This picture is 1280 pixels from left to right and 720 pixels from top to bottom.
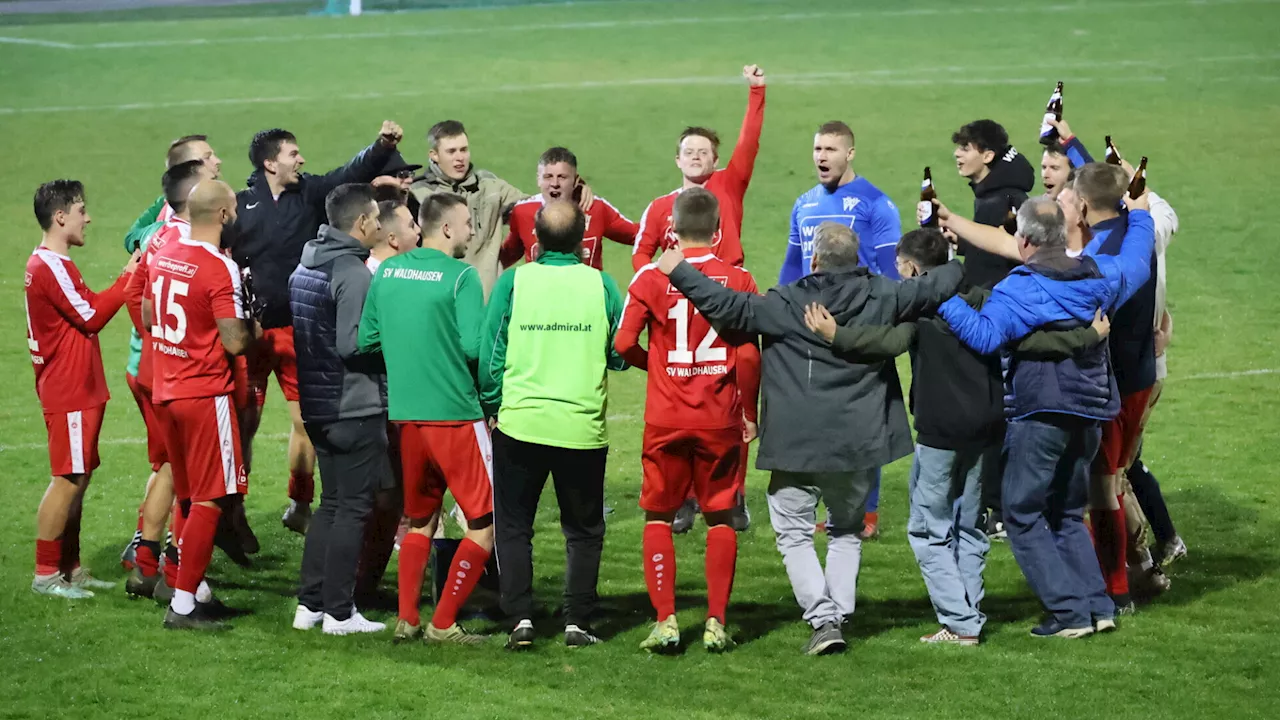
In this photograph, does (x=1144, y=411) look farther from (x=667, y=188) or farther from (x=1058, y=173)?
(x=667, y=188)

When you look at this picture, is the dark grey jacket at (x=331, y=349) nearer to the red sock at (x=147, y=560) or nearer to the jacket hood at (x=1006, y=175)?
the red sock at (x=147, y=560)

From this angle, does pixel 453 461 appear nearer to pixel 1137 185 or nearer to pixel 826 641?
pixel 826 641

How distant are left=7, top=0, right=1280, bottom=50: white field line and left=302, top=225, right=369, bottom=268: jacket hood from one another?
85.2 ft

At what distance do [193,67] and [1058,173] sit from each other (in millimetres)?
23484

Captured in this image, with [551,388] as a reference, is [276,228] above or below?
above

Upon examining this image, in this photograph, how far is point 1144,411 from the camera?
8273mm

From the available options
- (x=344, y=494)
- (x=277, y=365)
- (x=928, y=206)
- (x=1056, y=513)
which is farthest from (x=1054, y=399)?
(x=277, y=365)

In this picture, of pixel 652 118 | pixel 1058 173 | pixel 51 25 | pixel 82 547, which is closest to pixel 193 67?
pixel 51 25

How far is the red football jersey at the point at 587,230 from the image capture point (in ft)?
31.7

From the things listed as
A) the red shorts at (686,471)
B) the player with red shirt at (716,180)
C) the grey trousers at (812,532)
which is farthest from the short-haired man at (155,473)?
the grey trousers at (812,532)

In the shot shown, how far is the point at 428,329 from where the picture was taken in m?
7.56

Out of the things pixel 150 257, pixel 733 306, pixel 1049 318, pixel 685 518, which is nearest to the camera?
pixel 733 306

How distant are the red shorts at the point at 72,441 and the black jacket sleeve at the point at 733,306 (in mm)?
3348

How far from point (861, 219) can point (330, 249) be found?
3175 millimetres
